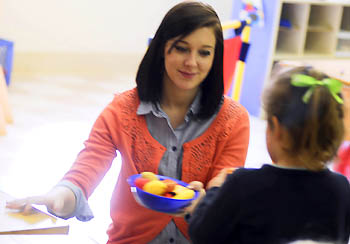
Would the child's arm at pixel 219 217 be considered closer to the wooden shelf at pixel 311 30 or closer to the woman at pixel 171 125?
the woman at pixel 171 125

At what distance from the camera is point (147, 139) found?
133 centimetres

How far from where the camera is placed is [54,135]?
11.2 feet

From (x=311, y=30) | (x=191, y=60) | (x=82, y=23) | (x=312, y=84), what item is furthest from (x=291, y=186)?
(x=82, y=23)

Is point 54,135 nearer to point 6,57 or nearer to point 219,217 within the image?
point 6,57

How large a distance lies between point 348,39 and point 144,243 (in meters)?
3.99

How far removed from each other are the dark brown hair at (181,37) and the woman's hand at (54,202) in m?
0.30

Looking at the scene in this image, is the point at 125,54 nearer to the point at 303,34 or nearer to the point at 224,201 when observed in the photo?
the point at 303,34

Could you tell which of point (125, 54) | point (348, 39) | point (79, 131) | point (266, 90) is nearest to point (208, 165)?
point (266, 90)

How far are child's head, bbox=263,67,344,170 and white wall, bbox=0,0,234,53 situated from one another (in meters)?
4.15

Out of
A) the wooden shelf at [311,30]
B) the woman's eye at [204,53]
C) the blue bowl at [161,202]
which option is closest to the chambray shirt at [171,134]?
the woman's eye at [204,53]

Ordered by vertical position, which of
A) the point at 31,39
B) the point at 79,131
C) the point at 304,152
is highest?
the point at 304,152

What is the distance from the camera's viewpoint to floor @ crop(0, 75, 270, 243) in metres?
2.64

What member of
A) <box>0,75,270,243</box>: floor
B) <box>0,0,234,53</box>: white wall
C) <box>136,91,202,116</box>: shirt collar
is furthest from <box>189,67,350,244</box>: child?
<box>0,0,234,53</box>: white wall

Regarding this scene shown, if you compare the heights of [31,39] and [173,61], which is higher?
[173,61]
